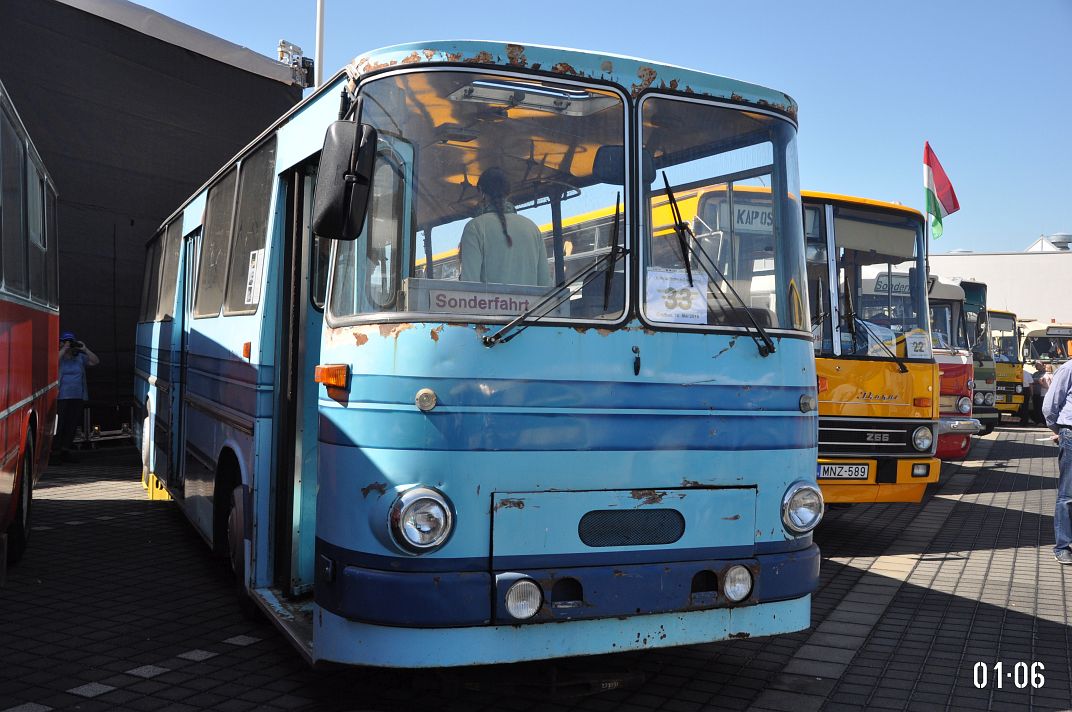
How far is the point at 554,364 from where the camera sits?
4.20 m

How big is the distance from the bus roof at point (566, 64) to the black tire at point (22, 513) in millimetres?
4649

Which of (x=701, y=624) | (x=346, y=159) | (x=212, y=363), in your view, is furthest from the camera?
(x=212, y=363)

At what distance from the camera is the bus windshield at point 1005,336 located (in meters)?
26.4

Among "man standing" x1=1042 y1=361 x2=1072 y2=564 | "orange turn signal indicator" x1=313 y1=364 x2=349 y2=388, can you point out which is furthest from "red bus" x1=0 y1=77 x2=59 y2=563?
"man standing" x1=1042 y1=361 x2=1072 y2=564

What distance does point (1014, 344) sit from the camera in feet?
88.5

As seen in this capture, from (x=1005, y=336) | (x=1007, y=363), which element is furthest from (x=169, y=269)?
(x=1005, y=336)

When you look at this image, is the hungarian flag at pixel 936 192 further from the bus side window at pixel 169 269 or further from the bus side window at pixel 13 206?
the bus side window at pixel 13 206

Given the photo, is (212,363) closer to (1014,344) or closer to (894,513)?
(894,513)

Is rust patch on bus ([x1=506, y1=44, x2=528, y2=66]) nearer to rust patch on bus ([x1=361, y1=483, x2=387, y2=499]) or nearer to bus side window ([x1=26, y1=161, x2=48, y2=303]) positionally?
rust patch on bus ([x1=361, y1=483, x2=387, y2=499])

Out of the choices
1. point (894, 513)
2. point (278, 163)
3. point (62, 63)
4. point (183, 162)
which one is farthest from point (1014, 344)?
point (278, 163)

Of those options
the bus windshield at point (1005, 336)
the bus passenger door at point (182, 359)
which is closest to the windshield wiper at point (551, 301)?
the bus passenger door at point (182, 359)

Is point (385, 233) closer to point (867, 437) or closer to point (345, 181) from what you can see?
point (345, 181)

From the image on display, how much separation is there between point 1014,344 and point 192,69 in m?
21.8

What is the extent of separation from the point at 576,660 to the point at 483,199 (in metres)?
2.34
